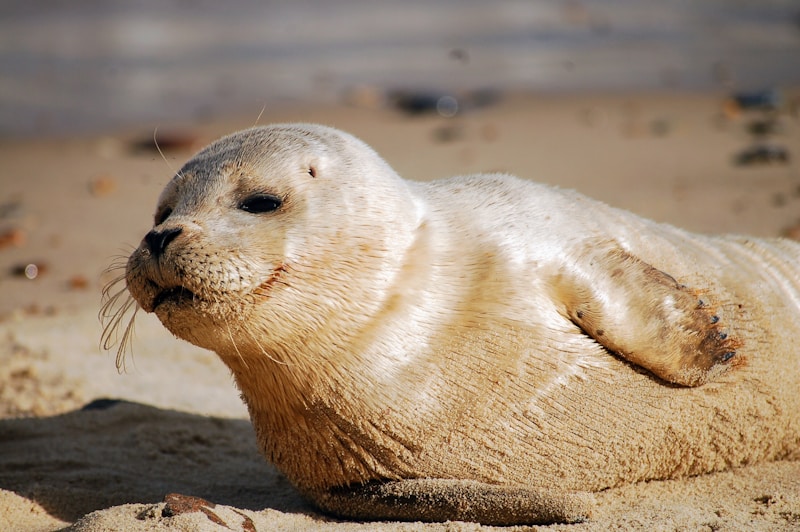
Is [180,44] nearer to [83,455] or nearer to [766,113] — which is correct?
[766,113]

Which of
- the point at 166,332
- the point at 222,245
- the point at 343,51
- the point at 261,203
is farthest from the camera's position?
the point at 343,51

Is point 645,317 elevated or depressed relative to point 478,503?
elevated

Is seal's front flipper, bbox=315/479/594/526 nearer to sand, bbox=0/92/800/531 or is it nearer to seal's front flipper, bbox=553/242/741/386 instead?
sand, bbox=0/92/800/531

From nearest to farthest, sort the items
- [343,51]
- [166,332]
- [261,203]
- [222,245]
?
[222,245]
[261,203]
[166,332]
[343,51]

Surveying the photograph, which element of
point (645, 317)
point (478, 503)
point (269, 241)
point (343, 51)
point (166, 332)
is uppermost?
point (343, 51)

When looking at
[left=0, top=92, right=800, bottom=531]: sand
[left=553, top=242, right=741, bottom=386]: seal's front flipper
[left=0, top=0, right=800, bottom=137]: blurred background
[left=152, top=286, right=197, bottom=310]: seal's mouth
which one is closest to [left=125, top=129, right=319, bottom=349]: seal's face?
[left=152, top=286, right=197, bottom=310]: seal's mouth

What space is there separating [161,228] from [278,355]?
0.58 meters

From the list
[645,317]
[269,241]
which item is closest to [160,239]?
[269,241]

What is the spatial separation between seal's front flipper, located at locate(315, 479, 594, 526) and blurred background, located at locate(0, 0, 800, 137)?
9292mm

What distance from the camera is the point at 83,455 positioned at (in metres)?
4.71

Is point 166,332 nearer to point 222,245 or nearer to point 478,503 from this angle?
point 222,245

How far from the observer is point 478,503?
3535mm

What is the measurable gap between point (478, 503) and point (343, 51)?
12760 mm

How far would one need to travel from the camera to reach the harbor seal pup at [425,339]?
3383 mm
